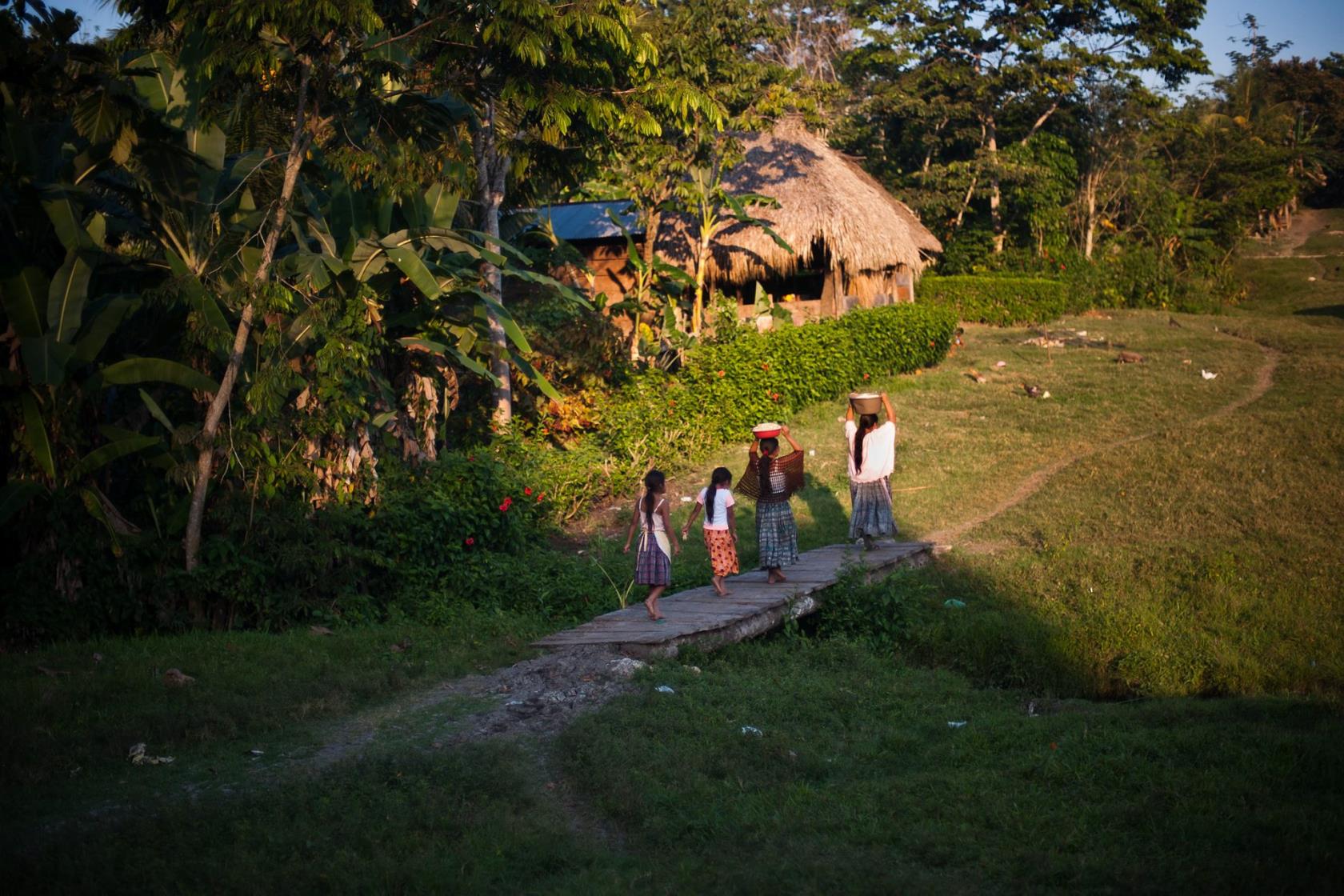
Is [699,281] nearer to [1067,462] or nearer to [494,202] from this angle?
[494,202]

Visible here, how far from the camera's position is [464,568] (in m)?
9.27

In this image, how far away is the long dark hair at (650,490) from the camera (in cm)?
777

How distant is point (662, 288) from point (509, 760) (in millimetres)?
12918

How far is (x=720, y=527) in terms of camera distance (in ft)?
28.2

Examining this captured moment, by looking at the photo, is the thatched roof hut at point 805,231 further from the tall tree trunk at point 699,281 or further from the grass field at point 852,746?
the grass field at point 852,746

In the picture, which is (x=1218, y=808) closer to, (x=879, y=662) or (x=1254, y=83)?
(x=879, y=662)

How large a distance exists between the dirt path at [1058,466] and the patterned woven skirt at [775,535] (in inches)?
85.7

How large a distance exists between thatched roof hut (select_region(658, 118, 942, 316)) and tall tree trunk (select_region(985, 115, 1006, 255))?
6687 mm

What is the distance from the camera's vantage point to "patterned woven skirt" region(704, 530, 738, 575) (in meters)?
8.63

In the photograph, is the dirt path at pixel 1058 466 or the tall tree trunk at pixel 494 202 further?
the tall tree trunk at pixel 494 202

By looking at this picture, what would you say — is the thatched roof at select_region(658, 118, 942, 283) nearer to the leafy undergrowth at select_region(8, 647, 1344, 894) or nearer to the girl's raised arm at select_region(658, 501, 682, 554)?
the girl's raised arm at select_region(658, 501, 682, 554)

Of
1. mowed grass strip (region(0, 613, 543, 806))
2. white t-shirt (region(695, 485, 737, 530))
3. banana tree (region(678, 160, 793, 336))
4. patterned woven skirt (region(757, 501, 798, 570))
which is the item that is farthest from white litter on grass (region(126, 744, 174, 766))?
banana tree (region(678, 160, 793, 336))

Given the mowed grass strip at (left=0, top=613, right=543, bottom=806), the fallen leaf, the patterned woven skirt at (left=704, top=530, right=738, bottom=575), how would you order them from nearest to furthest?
1. the mowed grass strip at (left=0, top=613, right=543, bottom=806)
2. the fallen leaf
3. the patterned woven skirt at (left=704, top=530, right=738, bottom=575)

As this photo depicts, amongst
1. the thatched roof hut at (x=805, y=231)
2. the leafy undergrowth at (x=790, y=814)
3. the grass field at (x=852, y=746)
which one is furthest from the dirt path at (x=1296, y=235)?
the leafy undergrowth at (x=790, y=814)
